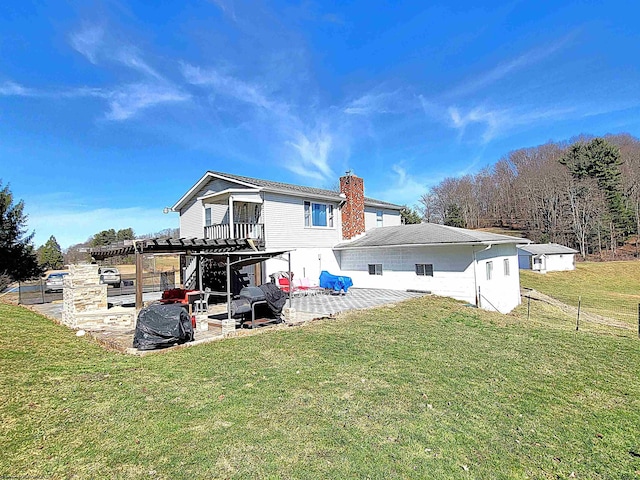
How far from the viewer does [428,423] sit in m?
3.93

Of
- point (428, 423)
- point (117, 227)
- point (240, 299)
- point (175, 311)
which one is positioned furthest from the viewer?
point (117, 227)

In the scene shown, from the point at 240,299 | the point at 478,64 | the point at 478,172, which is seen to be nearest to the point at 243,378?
the point at 240,299

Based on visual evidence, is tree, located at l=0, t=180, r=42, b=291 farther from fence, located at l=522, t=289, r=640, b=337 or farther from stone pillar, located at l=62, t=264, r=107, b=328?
fence, located at l=522, t=289, r=640, b=337

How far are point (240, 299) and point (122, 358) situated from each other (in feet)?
10.5

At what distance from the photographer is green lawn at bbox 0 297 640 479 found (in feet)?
10.2

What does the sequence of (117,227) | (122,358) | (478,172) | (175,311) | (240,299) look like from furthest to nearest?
(478,172), (117,227), (240,299), (175,311), (122,358)

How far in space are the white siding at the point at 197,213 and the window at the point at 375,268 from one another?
26.0 feet

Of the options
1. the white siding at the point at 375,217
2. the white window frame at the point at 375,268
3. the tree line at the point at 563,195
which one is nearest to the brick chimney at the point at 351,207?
the white siding at the point at 375,217

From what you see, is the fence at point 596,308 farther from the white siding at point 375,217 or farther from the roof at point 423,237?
the white siding at point 375,217

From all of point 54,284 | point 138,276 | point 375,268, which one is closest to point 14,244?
point 54,284

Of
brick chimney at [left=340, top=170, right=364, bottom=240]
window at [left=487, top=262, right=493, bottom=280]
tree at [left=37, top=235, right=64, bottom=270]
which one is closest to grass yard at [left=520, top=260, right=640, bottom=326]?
window at [left=487, top=262, right=493, bottom=280]

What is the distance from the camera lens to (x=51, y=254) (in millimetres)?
45469

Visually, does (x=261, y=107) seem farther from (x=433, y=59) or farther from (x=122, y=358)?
(x=122, y=358)

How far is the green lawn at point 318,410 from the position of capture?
3.12 m
